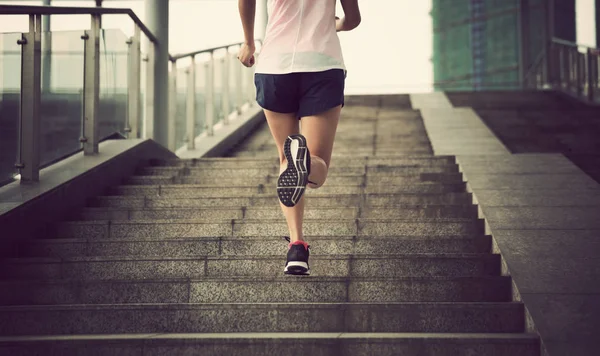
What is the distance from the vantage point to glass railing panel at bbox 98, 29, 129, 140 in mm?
7074

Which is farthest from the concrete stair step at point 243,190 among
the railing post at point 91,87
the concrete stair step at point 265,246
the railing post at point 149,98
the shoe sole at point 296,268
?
the shoe sole at point 296,268

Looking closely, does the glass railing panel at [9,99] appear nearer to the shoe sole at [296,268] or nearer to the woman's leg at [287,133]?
the woman's leg at [287,133]

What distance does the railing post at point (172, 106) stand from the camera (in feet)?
30.1

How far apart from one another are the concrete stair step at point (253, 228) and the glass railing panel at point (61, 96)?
1066mm

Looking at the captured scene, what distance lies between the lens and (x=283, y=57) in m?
3.67

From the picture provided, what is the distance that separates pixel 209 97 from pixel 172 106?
1.29m

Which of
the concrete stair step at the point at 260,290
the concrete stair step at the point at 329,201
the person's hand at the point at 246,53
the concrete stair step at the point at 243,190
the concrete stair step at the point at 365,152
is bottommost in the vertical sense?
the concrete stair step at the point at 260,290

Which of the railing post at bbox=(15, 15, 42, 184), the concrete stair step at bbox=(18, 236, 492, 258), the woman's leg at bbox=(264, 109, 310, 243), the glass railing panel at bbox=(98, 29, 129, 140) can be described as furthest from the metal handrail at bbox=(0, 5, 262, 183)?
the woman's leg at bbox=(264, 109, 310, 243)

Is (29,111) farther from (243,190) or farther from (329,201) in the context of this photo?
(329,201)

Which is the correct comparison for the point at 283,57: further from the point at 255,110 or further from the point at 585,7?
the point at 585,7

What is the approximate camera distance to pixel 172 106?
9273 millimetres

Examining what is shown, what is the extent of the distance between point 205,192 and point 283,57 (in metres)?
2.91

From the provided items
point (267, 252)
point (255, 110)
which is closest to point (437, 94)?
point (255, 110)

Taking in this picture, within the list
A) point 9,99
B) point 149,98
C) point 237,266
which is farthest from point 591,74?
point 237,266
